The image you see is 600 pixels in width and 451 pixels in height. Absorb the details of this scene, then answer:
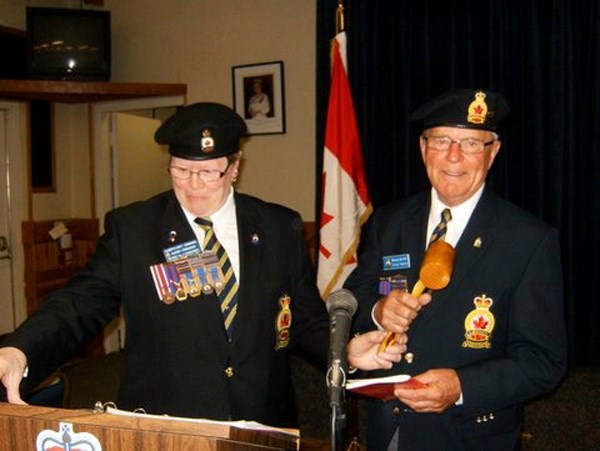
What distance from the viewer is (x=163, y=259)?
61.8 inches

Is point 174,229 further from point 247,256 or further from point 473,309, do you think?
point 473,309

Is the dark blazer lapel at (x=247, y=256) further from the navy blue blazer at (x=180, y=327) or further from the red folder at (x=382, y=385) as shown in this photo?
the red folder at (x=382, y=385)

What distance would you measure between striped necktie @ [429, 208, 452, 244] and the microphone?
52 centimetres

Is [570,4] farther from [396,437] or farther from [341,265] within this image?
[396,437]

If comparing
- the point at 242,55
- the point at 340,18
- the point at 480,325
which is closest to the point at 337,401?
the point at 480,325

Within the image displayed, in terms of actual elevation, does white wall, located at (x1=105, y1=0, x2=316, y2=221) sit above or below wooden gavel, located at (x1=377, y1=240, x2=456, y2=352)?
above

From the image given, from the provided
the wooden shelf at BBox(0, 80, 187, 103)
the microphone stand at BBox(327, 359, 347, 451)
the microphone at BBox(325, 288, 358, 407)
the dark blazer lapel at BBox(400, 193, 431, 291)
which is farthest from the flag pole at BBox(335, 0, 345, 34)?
the microphone stand at BBox(327, 359, 347, 451)

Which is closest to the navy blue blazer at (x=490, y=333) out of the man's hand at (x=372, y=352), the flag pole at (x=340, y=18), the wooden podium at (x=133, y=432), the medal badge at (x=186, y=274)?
the man's hand at (x=372, y=352)

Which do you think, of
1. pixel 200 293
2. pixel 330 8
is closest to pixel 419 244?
pixel 200 293

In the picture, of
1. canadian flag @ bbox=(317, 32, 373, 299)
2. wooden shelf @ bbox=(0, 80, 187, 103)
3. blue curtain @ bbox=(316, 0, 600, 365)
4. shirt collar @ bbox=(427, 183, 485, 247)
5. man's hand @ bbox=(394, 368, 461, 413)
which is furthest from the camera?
wooden shelf @ bbox=(0, 80, 187, 103)

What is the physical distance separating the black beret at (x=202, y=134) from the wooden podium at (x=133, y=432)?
0.74 m

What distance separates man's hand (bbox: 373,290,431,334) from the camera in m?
1.35

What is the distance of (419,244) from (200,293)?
0.60 m

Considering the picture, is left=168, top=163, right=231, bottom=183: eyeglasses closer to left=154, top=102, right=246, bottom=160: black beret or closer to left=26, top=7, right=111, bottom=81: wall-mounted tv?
left=154, top=102, right=246, bottom=160: black beret
